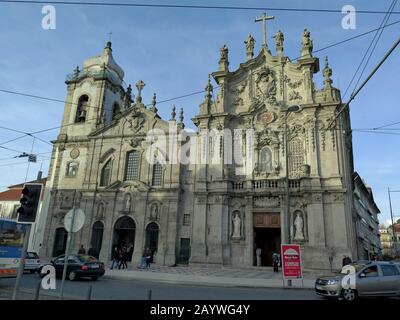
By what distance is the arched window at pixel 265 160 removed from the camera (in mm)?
28250

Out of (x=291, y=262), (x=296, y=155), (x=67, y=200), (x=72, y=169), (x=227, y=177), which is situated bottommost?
(x=291, y=262)

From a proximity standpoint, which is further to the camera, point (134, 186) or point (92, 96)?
point (92, 96)

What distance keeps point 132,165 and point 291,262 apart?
20.5 metres

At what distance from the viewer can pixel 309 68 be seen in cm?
2894

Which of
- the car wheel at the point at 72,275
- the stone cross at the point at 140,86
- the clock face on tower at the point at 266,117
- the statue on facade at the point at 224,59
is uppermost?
the statue on facade at the point at 224,59

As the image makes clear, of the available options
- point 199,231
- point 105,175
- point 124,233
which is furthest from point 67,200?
point 199,231

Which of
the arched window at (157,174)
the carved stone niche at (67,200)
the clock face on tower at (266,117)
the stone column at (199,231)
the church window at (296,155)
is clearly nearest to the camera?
the stone column at (199,231)

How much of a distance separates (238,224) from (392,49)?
20253 mm

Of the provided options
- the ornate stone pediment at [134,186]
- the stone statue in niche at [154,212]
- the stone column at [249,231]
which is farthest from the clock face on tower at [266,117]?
the stone statue in niche at [154,212]

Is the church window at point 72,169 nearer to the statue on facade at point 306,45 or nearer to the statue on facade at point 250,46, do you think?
the statue on facade at point 250,46

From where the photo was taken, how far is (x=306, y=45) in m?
29.6

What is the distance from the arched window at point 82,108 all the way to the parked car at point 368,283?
3230 cm

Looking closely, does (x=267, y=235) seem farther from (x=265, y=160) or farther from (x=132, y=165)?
(x=132, y=165)

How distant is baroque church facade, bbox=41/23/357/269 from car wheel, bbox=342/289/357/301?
12390mm
